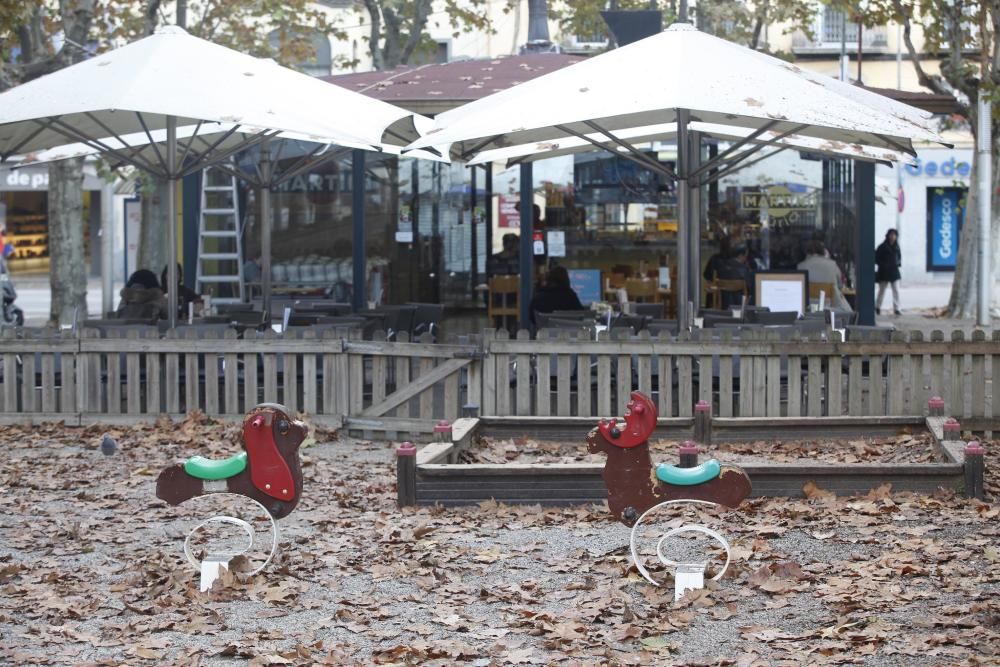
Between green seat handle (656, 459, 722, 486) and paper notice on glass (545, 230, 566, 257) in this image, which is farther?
paper notice on glass (545, 230, 566, 257)

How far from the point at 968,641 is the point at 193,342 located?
25.7 feet

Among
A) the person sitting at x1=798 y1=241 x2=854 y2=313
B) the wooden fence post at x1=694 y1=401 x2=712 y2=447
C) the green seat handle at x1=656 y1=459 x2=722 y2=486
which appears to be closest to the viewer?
the green seat handle at x1=656 y1=459 x2=722 y2=486

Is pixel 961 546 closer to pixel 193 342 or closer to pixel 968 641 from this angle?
pixel 968 641

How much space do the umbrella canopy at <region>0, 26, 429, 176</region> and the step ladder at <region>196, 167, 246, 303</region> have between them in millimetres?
5582

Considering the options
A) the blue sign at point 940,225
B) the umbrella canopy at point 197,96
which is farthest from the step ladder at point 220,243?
the blue sign at point 940,225

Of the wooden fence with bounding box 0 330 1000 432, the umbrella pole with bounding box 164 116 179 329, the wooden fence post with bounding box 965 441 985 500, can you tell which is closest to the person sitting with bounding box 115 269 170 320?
the umbrella pole with bounding box 164 116 179 329

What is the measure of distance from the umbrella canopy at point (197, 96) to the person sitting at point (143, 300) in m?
1.72

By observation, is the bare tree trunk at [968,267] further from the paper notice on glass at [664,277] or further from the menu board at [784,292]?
the menu board at [784,292]

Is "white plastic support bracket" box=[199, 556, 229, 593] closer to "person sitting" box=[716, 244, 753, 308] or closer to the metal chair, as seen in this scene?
the metal chair

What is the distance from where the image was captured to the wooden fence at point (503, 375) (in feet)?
38.4

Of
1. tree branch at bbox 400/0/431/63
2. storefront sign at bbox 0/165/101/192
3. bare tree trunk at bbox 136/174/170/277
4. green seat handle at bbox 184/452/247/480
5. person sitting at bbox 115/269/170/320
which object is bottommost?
green seat handle at bbox 184/452/247/480

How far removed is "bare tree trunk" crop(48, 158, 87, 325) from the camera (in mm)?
24109

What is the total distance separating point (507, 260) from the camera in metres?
20.9

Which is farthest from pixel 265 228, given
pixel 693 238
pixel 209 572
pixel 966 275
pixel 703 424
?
pixel 966 275
